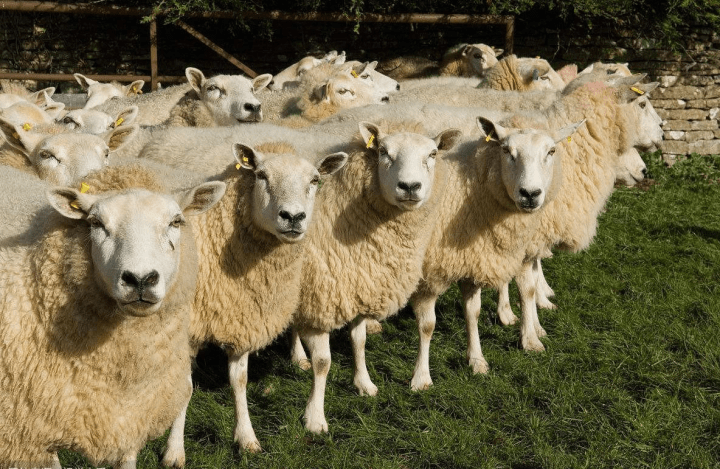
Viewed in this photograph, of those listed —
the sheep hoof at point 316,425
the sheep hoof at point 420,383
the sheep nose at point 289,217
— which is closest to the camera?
the sheep nose at point 289,217

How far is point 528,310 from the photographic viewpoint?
627 cm

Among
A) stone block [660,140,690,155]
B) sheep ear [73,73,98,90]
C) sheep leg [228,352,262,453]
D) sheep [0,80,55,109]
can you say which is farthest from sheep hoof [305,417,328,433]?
stone block [660,140,690,155]

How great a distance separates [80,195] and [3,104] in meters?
4.83

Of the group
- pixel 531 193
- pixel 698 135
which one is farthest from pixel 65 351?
pixel 698 135

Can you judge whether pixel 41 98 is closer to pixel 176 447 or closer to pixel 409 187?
pixel 409 187

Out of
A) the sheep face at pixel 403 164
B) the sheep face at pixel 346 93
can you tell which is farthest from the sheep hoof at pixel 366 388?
the sheep face at pixel 346 93

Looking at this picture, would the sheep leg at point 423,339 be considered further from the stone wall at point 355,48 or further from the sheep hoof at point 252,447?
the stone wall at point 355,48

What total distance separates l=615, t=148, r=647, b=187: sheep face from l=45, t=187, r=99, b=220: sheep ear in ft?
17.2

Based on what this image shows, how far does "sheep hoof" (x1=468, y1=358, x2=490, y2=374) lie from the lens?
18.6 feet

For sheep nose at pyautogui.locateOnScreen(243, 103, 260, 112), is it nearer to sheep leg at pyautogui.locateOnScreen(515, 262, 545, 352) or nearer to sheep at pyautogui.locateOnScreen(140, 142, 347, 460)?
sheep leg at pyautogui.locateOnScreen(515, 262, 545, 352)

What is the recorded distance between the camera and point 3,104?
293 inches

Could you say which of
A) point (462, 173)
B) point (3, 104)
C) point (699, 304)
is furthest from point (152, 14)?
point (699, 304)

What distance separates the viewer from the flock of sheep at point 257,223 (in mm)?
3238

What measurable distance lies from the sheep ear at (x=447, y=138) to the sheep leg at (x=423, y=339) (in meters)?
1.08
